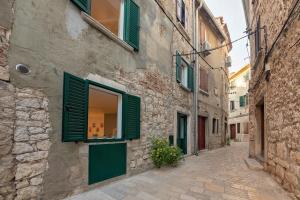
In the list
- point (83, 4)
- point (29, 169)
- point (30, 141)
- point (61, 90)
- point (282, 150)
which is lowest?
point (29, 169)

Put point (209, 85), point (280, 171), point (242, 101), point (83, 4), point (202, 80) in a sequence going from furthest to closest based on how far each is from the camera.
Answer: point (242, 101), point (209, 85), point (202, 80), point (280, 171), point (83, 4)

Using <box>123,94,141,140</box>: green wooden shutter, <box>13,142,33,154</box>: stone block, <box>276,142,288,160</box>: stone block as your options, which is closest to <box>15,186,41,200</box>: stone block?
<box>13,142,33,154</box>: stone block

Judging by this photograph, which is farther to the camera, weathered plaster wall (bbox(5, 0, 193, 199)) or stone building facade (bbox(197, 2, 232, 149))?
stone building facade (bbox(197, 2, 232, 149))

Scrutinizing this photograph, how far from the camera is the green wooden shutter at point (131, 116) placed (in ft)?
18.3

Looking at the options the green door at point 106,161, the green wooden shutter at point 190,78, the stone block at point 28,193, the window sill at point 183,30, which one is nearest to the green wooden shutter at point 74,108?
the green door at point 106,161

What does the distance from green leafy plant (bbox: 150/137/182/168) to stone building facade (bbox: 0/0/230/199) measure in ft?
0.85

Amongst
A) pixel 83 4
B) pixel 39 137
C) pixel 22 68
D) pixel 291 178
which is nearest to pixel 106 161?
pixel 39 137

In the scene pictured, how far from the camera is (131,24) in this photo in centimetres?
603

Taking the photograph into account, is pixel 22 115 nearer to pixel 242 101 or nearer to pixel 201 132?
pixel 201 132

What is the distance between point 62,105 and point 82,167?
1187 millimetres

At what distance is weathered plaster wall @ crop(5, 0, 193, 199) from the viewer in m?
3.36

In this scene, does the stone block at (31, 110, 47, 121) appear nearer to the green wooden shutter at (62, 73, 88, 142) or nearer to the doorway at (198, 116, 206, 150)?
the green wooden shutter at (62, 73, 88, 142)

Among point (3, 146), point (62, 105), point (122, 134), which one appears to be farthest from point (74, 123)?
point (122, 134)

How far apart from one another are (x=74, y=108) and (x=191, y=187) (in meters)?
2.87
